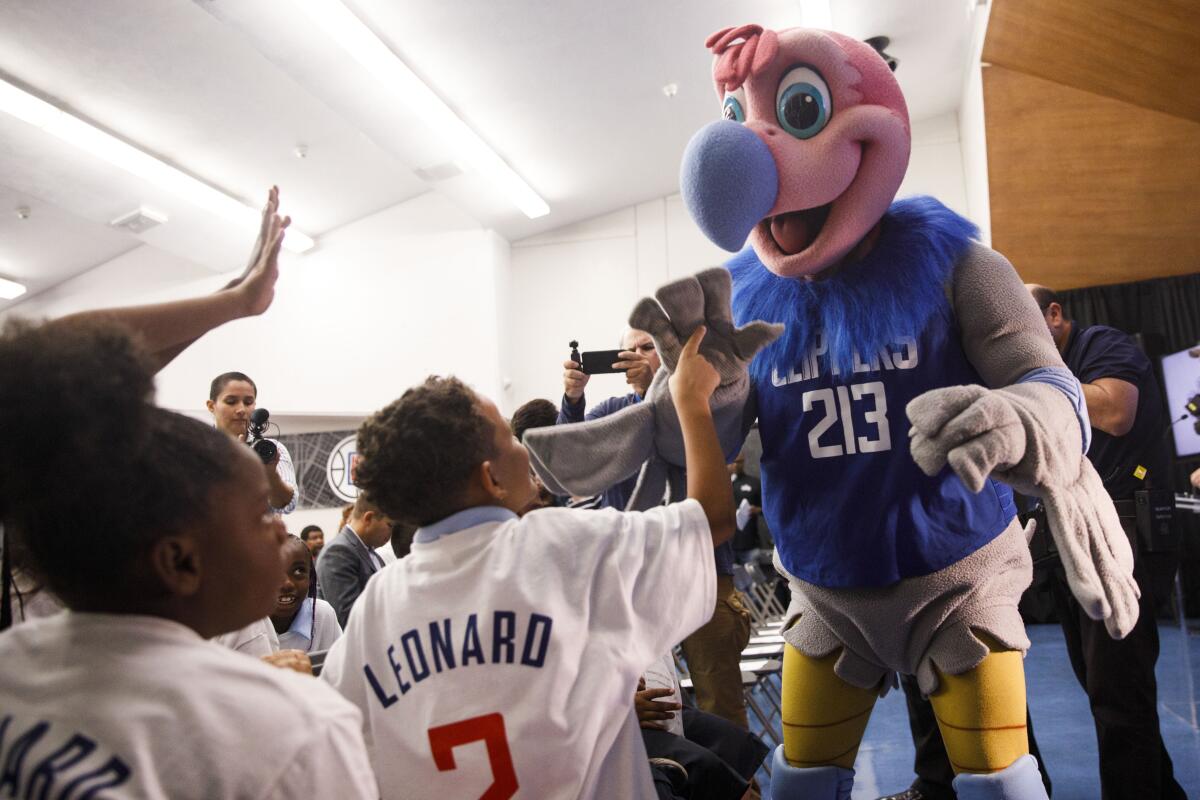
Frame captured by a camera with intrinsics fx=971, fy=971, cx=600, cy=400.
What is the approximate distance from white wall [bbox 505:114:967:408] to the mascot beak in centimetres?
862

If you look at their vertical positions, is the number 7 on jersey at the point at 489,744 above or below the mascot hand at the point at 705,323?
below

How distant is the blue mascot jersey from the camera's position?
187 cm

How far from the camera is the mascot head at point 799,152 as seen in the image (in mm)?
1869

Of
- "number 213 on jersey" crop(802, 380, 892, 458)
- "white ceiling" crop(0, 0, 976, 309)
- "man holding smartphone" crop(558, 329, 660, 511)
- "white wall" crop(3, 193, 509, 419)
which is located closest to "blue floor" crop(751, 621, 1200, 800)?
"man holding smartphone" crop(558, 329, 660, 511)

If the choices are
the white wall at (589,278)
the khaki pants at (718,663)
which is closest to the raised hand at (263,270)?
the khaki pants at (718,663)

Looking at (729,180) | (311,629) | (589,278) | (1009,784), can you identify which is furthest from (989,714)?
(589,278)

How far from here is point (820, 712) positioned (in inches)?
79.6

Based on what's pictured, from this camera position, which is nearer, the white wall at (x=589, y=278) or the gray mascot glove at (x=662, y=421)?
the gray mascot glove at (x=662, y=421)

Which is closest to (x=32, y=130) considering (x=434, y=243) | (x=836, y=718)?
(x=434, y=243)

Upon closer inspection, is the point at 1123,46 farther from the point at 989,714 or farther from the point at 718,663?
the point at 989,714

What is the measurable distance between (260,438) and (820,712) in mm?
2732

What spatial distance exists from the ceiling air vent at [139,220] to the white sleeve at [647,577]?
28.9ft

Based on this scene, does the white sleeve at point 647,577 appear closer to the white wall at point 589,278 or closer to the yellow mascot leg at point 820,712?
the yellow mascot leg at point 820,712

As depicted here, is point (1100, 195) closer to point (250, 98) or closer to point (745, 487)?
point (745, 487)
